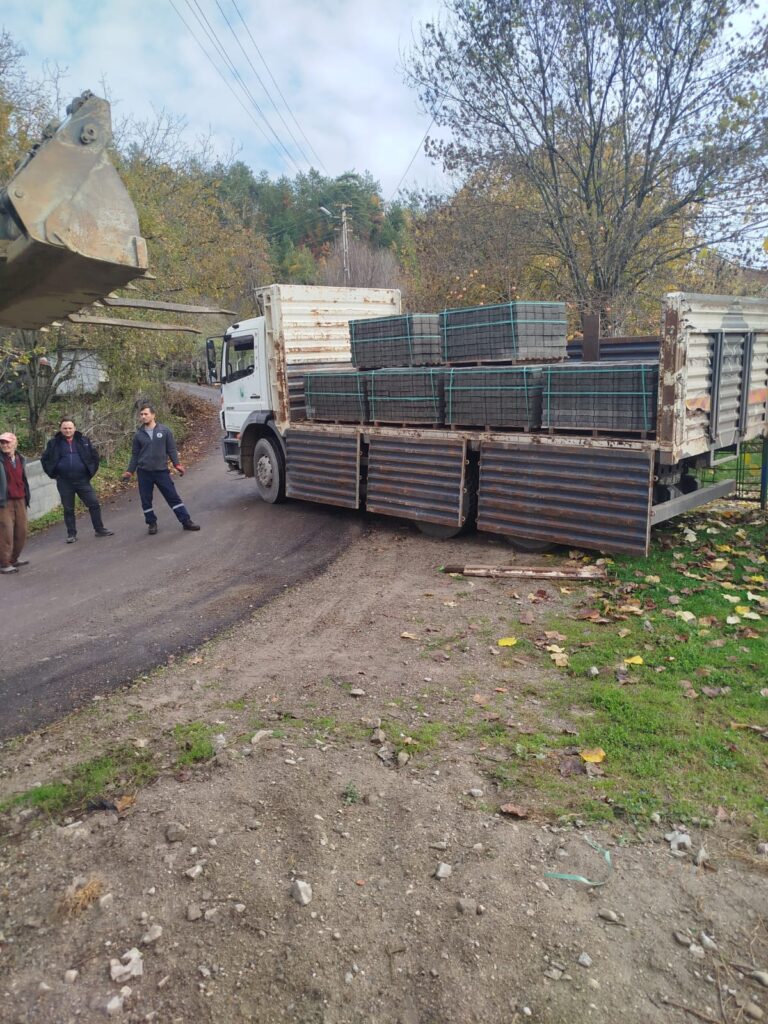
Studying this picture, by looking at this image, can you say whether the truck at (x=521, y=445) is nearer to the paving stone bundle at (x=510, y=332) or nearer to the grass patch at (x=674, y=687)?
the paving stone bundle at (x=510, y=332)

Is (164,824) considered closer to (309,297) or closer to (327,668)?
(327,668)

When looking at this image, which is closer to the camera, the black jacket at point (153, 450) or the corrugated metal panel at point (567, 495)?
the corrugated metal panel at point (567, 495)

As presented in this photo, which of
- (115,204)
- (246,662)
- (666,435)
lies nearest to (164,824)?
(246,662)

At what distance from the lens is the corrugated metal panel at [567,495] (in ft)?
23.8

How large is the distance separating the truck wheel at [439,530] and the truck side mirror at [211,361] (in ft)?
19.3

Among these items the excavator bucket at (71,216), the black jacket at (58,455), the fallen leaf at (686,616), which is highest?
the excavator bucket at (71,216)

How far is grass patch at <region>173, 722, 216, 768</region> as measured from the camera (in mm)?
4258

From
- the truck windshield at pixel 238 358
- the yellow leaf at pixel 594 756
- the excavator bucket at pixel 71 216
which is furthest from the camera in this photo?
the truck windshield at pixel 238 358

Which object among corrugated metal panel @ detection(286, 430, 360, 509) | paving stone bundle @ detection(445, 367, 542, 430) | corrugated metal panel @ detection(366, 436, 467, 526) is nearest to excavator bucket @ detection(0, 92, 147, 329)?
paving stone bundle @ detection(445, 367, 542, 430)

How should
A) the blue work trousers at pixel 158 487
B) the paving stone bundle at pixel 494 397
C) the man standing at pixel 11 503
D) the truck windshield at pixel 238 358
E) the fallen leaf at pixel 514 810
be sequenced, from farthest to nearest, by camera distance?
1. the truck windshield at pixel 238 358
2. the blue work trousers at pixel 158 487
3. the man standing at pixel 11 503
4. the paving stone bundle at pixel 494 397
5. the fallen leaf at pixel 514 810

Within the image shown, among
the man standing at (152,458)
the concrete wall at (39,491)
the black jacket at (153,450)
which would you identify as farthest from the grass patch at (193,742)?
the concrete wall at (39,491)

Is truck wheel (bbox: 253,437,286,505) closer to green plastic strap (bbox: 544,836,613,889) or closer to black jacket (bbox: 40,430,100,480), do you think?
black jacket (bbox: 40,430,100,480)

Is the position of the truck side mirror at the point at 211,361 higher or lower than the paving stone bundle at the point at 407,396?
higher

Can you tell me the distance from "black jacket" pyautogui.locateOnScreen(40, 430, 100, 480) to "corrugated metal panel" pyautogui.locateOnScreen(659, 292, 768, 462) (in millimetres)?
8237
